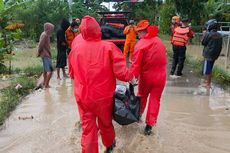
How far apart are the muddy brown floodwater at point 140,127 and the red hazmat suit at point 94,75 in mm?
896

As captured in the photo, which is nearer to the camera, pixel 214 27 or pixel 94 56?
pixel 94 56

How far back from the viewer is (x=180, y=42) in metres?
11.8

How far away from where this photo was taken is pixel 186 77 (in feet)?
38.6

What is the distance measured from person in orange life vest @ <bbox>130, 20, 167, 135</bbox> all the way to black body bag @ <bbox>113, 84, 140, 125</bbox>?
22.6 inches

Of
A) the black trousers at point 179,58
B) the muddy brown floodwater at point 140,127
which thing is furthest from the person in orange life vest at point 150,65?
the black trousers at point 179,58

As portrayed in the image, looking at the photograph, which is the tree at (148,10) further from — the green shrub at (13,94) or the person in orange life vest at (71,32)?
the green shrub at (13,94)

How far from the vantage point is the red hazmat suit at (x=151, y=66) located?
600 cm

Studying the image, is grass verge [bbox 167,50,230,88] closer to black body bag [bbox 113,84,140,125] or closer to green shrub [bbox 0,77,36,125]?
green shrub [bbox 0,77,36,125]

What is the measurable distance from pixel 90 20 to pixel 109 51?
463 mm

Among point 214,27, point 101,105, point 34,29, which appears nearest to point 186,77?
point 214,27

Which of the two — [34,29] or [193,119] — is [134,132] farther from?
[34,29]

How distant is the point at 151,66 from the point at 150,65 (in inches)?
1.1

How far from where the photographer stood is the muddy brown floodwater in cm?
594

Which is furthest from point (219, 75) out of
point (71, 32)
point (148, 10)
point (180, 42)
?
point (148, 10)
